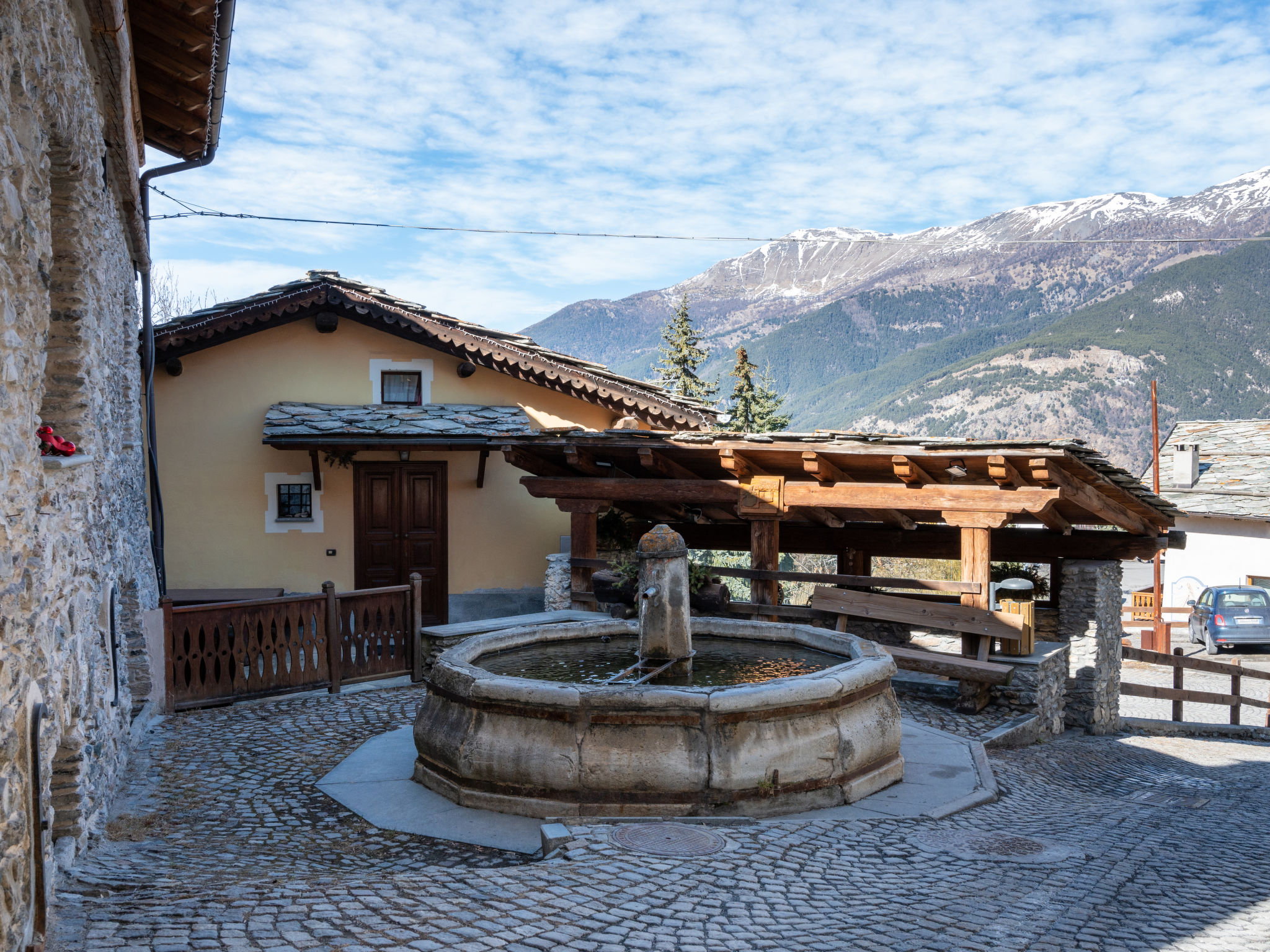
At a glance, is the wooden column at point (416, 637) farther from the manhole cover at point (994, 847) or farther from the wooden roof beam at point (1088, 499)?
the wooden roof beam at point (1088, 499)

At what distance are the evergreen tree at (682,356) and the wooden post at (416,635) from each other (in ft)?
82.7

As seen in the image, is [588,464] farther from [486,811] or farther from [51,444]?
[51,444]

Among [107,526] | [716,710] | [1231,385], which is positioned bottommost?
[716,710]

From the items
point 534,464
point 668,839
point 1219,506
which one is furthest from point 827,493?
point 1219,506

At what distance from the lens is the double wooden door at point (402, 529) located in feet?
43.1

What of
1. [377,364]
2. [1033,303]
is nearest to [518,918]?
[377,364]

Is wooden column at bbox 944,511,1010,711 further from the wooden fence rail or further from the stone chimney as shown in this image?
the stone chimney

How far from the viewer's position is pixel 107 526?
6840 mm

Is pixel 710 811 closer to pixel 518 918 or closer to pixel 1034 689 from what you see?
pixel 518 918

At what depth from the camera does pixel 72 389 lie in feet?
18.5

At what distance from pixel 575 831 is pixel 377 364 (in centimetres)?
963

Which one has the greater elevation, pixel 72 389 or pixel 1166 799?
pixel 72 389

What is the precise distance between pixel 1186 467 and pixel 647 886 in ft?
101

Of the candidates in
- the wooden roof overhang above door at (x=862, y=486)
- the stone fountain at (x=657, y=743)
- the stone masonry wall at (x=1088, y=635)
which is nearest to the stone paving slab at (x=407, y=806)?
the stone fountain at (x=657, y=743)
